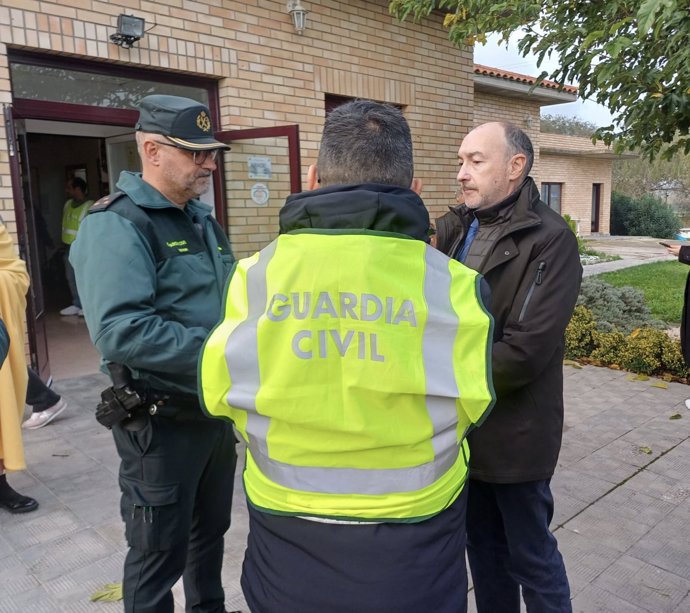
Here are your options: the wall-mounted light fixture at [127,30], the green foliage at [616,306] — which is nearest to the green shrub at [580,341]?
the green foliage at [616,306]

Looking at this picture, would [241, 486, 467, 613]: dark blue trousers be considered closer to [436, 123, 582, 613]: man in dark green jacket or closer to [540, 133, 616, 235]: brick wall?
[436, 123, 582, 613]: man in dark green jacket

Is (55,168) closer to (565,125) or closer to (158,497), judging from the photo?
(158,497)

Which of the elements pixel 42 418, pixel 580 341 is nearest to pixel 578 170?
pixel 580 341

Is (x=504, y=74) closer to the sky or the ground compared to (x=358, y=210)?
closer to the sky

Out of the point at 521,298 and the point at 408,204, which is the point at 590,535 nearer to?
the point at 521,298

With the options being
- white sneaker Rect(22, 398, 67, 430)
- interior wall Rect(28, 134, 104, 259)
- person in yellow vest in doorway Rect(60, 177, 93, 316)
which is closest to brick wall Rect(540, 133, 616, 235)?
interior wall Rect(28, 134, 104, 259)

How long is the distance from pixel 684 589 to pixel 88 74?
5.56 metres

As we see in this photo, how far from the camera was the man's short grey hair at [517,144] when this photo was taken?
215 cm

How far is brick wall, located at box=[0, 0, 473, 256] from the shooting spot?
192 inches

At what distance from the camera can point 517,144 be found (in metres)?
2.16

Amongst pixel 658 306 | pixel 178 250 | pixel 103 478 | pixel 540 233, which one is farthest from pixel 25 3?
pixel 658 306

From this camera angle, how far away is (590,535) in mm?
3199

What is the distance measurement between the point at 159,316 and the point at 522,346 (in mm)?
1111

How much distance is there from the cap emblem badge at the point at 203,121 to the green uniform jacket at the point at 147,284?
11.2 inches
